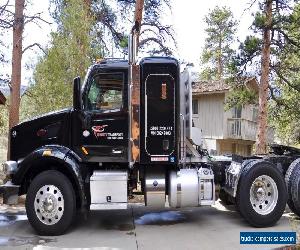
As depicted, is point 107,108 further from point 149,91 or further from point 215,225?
point 215,225

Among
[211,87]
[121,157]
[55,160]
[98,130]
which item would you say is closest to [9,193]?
[55,160]

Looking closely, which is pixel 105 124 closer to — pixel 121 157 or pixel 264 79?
pixel 121 157

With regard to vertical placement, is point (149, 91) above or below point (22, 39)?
below

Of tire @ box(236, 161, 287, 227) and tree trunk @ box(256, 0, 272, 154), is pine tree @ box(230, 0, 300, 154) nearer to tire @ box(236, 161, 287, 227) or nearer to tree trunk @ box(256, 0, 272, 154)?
tree trunk @ box(256, 0, 272, 154)

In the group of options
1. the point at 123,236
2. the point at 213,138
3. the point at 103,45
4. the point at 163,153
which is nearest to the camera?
the point at 123,236

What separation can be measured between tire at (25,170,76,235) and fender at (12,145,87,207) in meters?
0.18

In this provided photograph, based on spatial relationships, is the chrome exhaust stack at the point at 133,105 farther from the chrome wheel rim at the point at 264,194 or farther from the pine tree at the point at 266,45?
the pine tree at the point at 266,45

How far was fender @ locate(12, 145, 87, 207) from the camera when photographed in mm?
8266

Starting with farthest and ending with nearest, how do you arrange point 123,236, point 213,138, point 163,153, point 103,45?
point 213,138 → point 103,45 → point 163,153 → point 123,236

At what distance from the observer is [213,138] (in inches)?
1224

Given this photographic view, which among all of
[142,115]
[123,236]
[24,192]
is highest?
[142,115]

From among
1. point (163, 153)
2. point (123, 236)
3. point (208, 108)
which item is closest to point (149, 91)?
point (163, 153)

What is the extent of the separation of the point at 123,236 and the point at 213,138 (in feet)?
77.0

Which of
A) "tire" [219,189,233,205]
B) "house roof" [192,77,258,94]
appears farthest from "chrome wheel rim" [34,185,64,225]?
"house roof" [192,77,258,94]
